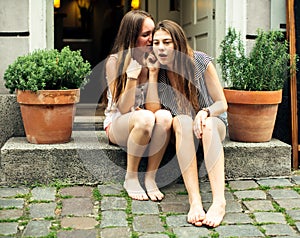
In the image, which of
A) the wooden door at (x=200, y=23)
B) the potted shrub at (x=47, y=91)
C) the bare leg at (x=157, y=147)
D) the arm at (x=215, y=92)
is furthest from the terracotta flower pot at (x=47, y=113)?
the wooden door at (x=200, y=23)

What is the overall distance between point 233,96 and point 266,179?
58 centimetres

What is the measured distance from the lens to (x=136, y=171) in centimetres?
345

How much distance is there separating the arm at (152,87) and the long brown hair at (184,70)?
119 mm

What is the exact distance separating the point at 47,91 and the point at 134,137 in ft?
2.13

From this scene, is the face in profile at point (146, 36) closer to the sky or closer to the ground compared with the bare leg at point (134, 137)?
closer to the sky

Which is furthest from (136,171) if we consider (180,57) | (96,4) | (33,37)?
(96,4)

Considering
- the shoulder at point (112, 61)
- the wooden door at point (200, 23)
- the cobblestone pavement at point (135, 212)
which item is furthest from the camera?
the wooden door at point (200, 23)

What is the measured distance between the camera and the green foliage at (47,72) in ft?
11.5

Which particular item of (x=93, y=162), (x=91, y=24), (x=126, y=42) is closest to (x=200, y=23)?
(x=126, y=42)

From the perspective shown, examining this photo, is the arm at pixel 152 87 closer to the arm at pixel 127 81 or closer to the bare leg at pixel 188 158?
the arm at pixel 127 81

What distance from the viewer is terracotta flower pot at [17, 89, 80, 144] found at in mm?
3514

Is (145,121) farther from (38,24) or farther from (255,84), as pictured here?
(38,24)

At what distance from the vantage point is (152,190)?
336 cm

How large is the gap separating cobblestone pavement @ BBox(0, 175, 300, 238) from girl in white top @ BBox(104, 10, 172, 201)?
13 centimetres
